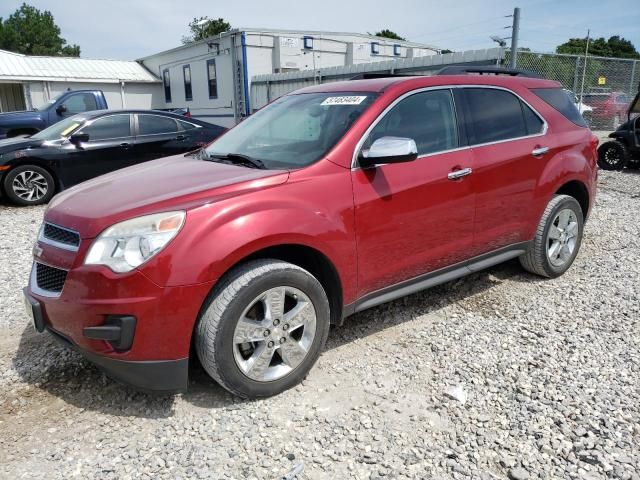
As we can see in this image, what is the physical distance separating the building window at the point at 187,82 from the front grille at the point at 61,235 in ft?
79.2

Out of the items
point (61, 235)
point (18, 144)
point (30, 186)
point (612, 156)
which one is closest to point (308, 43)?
point (612, 156)

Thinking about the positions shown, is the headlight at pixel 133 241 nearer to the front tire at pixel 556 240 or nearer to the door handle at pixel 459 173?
the door handle at pixel 459 173

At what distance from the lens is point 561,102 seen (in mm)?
4434

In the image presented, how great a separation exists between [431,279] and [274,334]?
1.35 m

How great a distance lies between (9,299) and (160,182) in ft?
7.77

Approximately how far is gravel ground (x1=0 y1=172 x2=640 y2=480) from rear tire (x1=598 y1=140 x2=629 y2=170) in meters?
7.79

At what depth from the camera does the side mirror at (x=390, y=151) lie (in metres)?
2.90

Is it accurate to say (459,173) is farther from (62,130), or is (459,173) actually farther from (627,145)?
(627,145)

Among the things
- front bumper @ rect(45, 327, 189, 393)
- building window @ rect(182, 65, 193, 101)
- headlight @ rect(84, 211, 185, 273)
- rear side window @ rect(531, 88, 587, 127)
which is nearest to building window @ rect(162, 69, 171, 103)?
building window @ rect(182, 65, 193, 101)

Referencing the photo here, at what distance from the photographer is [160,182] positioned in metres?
2.89

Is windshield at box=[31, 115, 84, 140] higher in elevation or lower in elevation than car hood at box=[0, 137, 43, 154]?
higher

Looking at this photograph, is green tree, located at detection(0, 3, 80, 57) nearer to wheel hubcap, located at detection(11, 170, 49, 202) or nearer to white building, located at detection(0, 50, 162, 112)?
white building, located at detection(0, 50, 162, 112)

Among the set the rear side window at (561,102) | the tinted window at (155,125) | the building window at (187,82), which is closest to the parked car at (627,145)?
the rear side window at (561,102)

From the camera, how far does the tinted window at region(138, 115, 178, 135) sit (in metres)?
8.34
